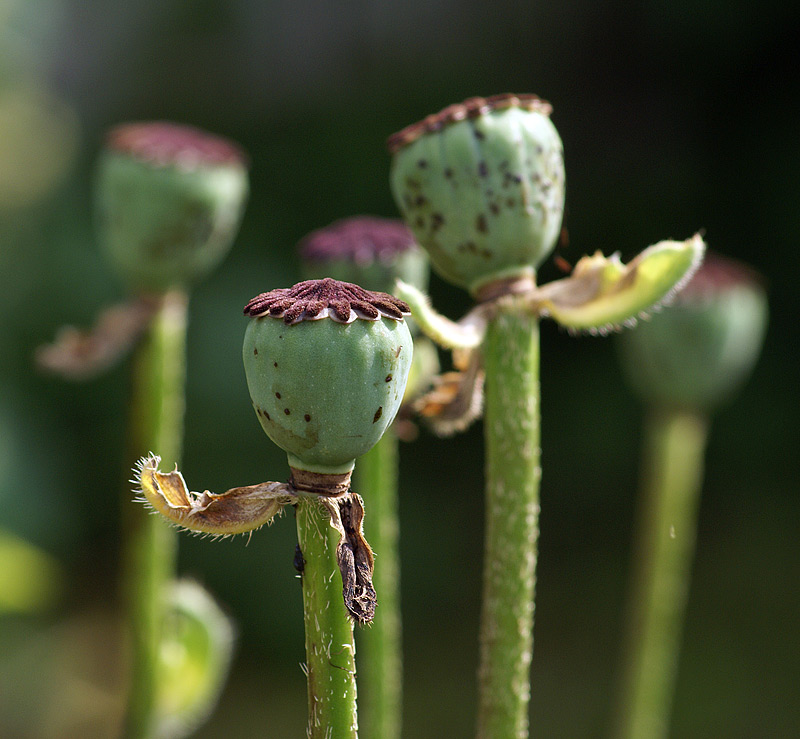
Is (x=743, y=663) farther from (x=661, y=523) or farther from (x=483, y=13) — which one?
(x=483, y=13)

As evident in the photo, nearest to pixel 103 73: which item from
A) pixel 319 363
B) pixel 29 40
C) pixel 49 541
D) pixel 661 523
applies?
pixel 29 40

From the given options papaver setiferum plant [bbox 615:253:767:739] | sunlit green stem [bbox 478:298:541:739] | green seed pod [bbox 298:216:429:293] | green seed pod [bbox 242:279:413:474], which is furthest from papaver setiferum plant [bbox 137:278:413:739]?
papaver setiferum plant [bbox 615:253:767:739]

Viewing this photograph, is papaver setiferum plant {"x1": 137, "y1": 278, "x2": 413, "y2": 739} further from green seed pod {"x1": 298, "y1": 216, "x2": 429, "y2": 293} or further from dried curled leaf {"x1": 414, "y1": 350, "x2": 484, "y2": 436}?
green seed pod {"x1": 298, "y1": 216, "x2": 429, "y2": 293}

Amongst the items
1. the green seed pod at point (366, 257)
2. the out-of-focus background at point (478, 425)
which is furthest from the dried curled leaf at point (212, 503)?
the out-of-focus background at point (478, 425)

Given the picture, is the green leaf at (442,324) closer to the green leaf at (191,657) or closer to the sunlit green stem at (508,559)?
the sunlit green stem at (508,559)

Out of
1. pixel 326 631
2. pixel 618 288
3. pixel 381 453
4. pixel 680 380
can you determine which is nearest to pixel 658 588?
pixel 680 380

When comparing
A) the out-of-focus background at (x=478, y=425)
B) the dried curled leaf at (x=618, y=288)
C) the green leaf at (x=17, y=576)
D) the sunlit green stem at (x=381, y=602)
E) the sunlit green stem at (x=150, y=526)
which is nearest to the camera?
the dried curled leaf at (x=618, y=288)

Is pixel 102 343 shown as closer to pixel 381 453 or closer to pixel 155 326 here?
pixel 155 326

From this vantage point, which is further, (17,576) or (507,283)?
(17,576)
